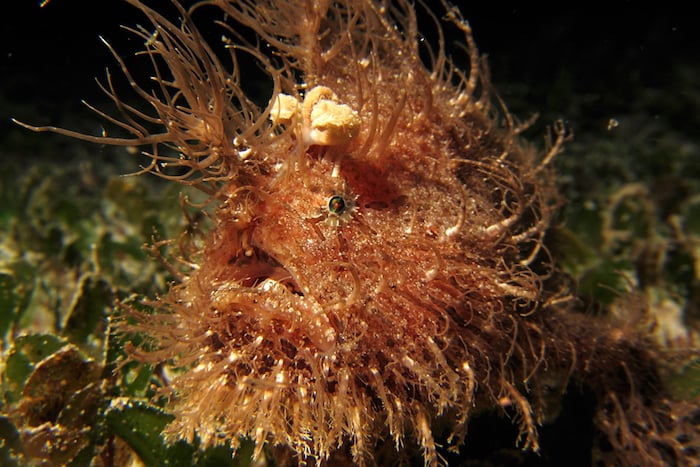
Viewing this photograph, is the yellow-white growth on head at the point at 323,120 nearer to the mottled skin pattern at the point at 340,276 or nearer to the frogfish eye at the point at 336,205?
the mottled skin pattern at the point at 340,276

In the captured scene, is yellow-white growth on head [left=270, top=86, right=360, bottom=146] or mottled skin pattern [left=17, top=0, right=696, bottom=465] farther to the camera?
yellow-white growth on head [left=270, top=86, right=360, bottom=146]

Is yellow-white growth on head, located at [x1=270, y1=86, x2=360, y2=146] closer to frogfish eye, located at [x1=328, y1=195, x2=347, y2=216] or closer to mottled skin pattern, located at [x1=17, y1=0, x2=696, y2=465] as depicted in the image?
mottled skin pattern, located at [x1=17, y1=0, x2=696, y2=465]

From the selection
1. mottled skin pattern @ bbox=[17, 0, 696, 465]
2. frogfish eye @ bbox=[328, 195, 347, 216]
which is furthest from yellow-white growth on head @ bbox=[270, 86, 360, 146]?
frogfish eye @ bbox=[328, 195, 347, 216]

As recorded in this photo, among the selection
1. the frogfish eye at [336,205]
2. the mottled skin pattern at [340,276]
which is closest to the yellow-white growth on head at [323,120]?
the mottled skin pattern at [340,276]

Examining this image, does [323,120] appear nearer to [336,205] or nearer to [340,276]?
[336,205]

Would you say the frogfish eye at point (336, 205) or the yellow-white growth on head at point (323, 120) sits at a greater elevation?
the yellow-white growth on head at point (323, 120)

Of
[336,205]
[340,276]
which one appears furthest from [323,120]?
[340,276]

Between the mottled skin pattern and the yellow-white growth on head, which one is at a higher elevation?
the yellow-white growth on head

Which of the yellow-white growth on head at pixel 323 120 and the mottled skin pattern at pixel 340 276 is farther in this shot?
the yellow-white growth on head at pixel 323 120

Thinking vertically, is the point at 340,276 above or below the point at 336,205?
below

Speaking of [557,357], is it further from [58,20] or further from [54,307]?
[58,20]
